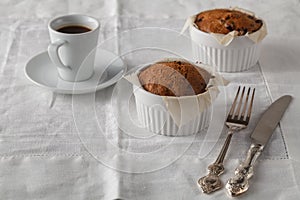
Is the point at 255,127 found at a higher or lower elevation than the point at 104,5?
higher

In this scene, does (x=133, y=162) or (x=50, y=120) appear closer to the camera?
(x=133, y=162)

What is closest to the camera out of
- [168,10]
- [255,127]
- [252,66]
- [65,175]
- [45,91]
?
[65,175]

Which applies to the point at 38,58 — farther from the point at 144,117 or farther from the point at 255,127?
the point at 255,127

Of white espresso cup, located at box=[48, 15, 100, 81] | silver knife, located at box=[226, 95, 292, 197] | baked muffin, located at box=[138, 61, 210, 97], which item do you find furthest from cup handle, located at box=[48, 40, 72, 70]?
silver knife, located at box=[226, 95, 292, 197]

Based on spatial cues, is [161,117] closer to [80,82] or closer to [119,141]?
[119,141]

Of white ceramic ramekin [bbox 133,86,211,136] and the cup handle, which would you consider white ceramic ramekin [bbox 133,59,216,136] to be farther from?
the cup handle

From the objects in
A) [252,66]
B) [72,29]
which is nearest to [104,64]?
[72,29]

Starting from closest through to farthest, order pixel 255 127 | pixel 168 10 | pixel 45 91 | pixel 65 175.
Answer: pixel 65 175
pixel 255 127
pixel 45 91
pixel 168 10
